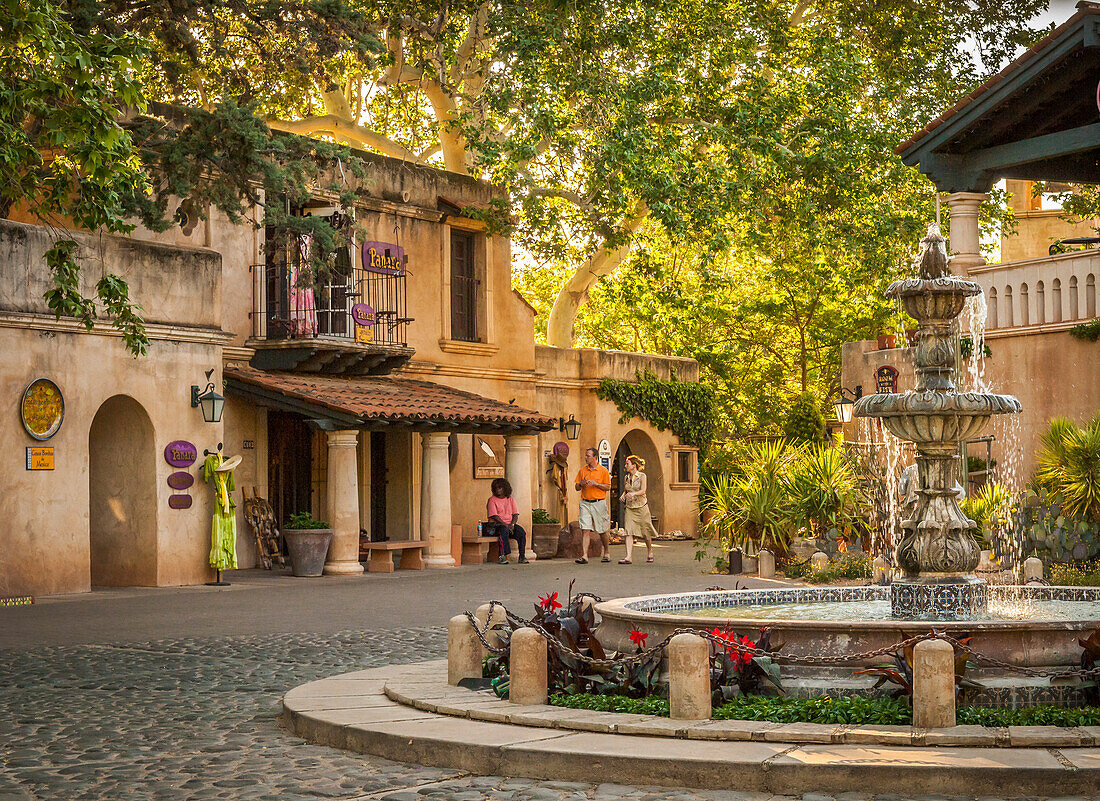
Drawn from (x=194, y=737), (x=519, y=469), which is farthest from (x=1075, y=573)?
(x=519, y=469)

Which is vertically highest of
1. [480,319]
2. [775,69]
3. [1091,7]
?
[775,69]

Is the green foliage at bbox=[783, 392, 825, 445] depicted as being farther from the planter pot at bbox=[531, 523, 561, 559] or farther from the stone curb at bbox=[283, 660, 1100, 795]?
the stone curb at bbox=[283, 660, 1100, 795]

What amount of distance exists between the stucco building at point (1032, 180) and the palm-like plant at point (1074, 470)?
1.88 meters

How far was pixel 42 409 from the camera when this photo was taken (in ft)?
57.2

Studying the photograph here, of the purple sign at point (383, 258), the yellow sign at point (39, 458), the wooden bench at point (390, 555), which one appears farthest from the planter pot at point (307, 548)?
the purple sign at point (383, 258)

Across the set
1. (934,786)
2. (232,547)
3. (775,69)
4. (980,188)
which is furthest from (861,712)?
(775,69)

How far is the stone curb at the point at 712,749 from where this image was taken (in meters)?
6.34

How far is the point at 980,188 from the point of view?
1794 cm

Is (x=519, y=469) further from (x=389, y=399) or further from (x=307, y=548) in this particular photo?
(x=307, y=548)

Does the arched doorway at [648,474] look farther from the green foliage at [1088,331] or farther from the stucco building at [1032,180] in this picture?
the green foliage at [1088,331]

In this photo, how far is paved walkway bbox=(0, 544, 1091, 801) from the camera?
6.80m

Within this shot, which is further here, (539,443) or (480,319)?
(539,443)

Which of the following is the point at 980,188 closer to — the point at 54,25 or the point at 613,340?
the point at 54,25

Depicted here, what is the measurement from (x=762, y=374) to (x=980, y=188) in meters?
24.7
